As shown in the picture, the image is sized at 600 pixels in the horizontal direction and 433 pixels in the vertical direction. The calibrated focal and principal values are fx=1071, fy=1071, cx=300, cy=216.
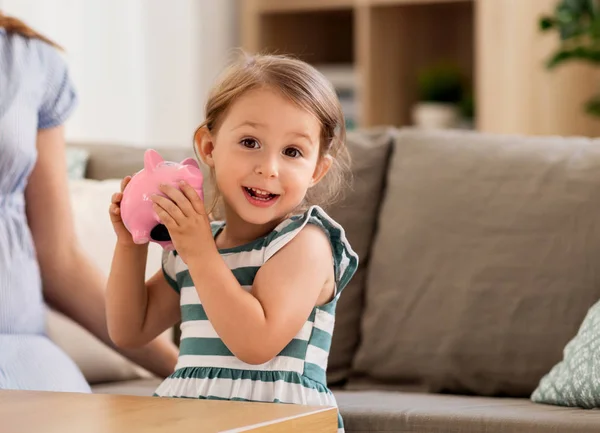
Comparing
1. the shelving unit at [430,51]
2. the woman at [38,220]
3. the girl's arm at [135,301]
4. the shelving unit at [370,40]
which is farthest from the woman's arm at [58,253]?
the shelving unit at [370,40]

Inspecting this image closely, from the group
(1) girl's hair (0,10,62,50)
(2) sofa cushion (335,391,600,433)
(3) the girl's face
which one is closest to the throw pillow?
(2) sofa cushion (335,391,600,433)

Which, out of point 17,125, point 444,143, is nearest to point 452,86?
point 444,143

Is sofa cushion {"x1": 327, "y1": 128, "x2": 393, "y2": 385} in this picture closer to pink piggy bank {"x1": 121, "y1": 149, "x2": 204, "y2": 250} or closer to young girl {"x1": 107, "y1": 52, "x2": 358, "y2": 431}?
young girl {"x1": 107, "y1": 52, "x2": 358, "y2": 431}

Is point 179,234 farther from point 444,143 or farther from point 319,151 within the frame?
point 444,143

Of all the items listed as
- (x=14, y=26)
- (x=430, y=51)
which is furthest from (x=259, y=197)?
(x=430, y=51)

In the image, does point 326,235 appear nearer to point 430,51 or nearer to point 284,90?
point 284,90

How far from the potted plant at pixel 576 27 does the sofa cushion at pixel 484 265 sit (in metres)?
1.27

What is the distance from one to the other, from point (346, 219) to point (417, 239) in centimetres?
15

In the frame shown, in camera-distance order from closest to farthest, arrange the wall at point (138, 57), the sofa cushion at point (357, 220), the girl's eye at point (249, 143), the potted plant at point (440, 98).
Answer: the girl's eye at point (249, 143) < the sofa cushion at point (357, 220) < the wall at point (138, 57) < the potted plant at point (440, 98)

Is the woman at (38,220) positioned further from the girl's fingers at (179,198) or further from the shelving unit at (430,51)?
the shelving unit at (430,51)

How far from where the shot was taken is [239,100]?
4.18 feet

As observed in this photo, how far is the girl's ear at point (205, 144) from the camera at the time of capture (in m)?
1.33

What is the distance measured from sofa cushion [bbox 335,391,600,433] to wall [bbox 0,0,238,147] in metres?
1.86

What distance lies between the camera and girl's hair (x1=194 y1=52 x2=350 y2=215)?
1.27 meters
